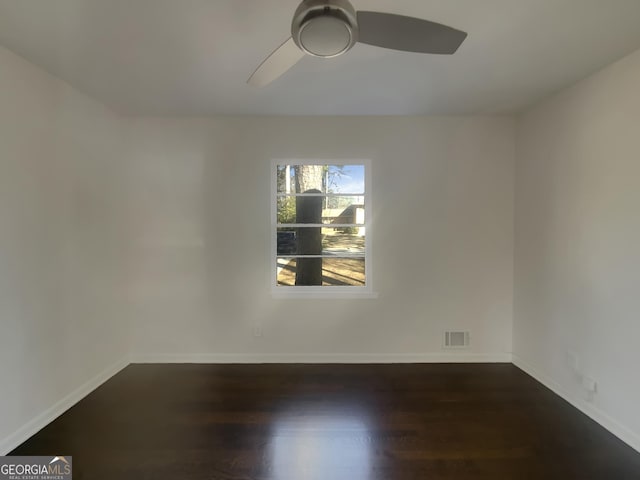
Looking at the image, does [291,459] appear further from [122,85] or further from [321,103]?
[122,85]

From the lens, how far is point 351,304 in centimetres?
312

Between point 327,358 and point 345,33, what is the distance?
108 inches

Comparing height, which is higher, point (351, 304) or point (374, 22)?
point (374, 22)

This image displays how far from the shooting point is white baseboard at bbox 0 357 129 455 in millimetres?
1901

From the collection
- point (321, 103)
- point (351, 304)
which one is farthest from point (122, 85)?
point (351, 304)

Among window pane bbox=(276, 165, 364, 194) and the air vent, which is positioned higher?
window pane bbox=(276, 165, 364, 194)

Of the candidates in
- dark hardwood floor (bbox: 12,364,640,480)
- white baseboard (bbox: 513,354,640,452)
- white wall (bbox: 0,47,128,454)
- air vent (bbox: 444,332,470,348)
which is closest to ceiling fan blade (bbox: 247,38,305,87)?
white wall (bbox: 0,47,128,454)

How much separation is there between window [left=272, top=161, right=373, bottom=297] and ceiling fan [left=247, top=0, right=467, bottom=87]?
1615mm

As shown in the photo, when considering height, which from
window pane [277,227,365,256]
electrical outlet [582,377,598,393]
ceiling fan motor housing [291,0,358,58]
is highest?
ceiling fan motor housing [291,0,358,58]

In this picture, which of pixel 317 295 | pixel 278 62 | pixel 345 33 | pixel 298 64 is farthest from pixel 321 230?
pixel 345 33

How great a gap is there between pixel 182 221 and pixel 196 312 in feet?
2.96

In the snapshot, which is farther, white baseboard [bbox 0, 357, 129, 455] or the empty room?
white baseboard [bbox 0, 357, 129, 455]

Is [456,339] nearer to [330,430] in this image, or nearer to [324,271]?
[324,271]

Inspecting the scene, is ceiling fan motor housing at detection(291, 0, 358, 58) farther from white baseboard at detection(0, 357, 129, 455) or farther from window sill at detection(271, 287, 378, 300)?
white baseboard at detection(0, 357, 129, 455)
